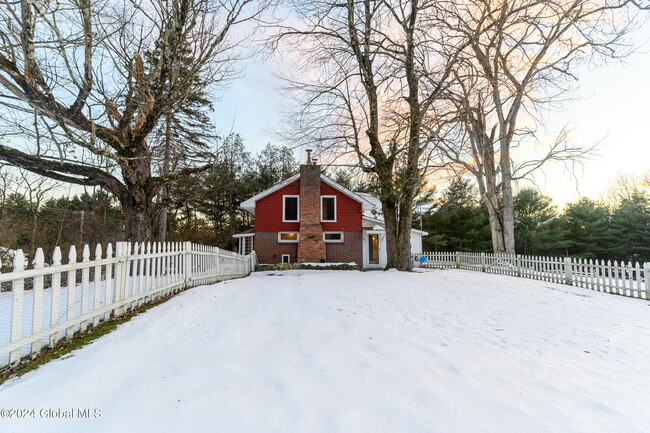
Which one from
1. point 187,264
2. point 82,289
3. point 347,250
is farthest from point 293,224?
point 82,289

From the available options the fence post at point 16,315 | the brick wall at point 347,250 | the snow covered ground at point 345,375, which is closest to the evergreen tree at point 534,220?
the brick wall at point 347,250

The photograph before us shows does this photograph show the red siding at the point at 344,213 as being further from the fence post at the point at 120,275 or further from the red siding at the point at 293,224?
the fence post at the point at 120,275

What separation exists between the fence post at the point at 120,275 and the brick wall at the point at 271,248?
13.5m

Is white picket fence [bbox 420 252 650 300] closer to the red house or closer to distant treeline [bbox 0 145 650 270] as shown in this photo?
the red house

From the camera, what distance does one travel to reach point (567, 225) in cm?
2759

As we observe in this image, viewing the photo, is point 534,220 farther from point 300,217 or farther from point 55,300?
point 55,300

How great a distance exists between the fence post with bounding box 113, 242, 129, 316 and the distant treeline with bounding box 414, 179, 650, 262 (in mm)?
23583

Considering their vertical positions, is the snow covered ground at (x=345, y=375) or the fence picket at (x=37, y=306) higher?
the fence picket at (x=37, y=306)

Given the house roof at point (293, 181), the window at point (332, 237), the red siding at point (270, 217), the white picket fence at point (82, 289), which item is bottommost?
the white picket fence at point (82, 289)

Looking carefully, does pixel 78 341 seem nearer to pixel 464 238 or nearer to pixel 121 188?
pixel 121 188

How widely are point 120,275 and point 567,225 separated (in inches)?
1401

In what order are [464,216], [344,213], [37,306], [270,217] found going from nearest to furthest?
[37,306] < [270,217] < [344,213] < [464,216]

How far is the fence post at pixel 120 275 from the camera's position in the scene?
3.99m

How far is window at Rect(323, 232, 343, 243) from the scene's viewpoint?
17969 millimetres
